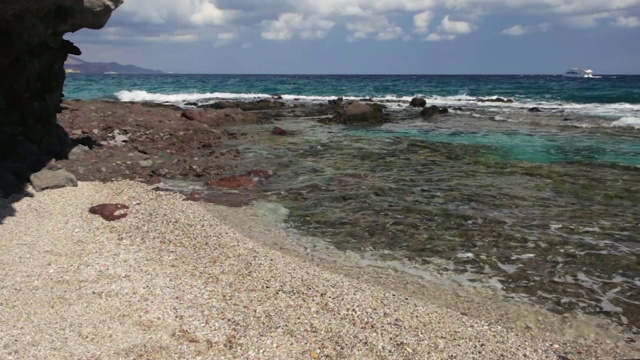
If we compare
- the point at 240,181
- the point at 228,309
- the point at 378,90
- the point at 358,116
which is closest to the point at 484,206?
the point at 240,181

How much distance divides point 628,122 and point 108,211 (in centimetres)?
3227

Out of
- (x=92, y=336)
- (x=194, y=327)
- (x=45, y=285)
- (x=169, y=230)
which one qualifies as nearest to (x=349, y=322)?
(x=194, y=327)

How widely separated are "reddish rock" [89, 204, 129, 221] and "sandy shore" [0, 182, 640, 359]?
0.78 meters

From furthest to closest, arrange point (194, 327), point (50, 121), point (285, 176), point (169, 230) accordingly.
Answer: point (285, 176)
point (50, 121)
point (169, 230)
point (194, 327)

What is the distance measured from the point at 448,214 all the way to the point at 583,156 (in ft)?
36.6

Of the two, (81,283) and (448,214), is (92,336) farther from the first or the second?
(448,214)

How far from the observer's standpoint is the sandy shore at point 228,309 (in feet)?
19.3

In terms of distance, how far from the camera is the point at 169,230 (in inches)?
401

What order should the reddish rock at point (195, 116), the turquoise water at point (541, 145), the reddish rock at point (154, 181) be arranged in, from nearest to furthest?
the reddish rock at point (154, 181), the turquoise water at point (541, 145), the reddish rock at point (195, 116)

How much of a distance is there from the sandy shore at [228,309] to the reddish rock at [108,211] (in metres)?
0.78

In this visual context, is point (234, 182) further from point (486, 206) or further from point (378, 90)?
point (378, 90)

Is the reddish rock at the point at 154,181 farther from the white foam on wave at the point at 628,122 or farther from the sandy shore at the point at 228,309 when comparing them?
the white foam on wave at the point at 628,122

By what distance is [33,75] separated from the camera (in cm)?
1323

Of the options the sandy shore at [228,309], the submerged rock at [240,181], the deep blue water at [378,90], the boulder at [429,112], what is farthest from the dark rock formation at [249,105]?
the sandy shore at [228,309]
